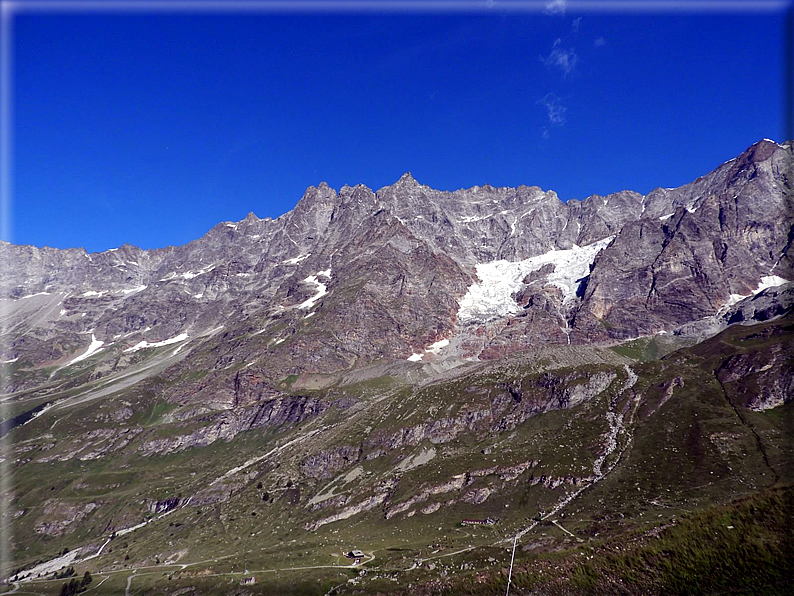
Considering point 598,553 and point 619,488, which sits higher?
point 598,553

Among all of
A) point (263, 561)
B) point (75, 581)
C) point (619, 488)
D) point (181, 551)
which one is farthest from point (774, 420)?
point (75, 581)

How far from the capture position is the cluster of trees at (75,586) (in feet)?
559

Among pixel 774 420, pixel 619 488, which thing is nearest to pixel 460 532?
pixel 619 488

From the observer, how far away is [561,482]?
546 feet

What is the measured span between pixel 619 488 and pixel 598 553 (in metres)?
153

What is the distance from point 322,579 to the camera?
400ft

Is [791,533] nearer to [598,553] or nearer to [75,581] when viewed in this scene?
[598,553]

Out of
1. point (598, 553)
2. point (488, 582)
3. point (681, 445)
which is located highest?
point (598, 553)

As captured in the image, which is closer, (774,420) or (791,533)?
(791,533)

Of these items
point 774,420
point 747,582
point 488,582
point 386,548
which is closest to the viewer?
point 747,582

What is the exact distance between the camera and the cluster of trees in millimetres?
170450

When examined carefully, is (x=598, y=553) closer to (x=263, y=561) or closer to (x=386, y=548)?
(x=386, y=548)

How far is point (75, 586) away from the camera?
17450cm

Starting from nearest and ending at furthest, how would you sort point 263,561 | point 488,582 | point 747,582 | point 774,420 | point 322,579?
1. point 747,582
2. point 488,582
3. point 322,579
4. point 263,561
5. point 774,420
